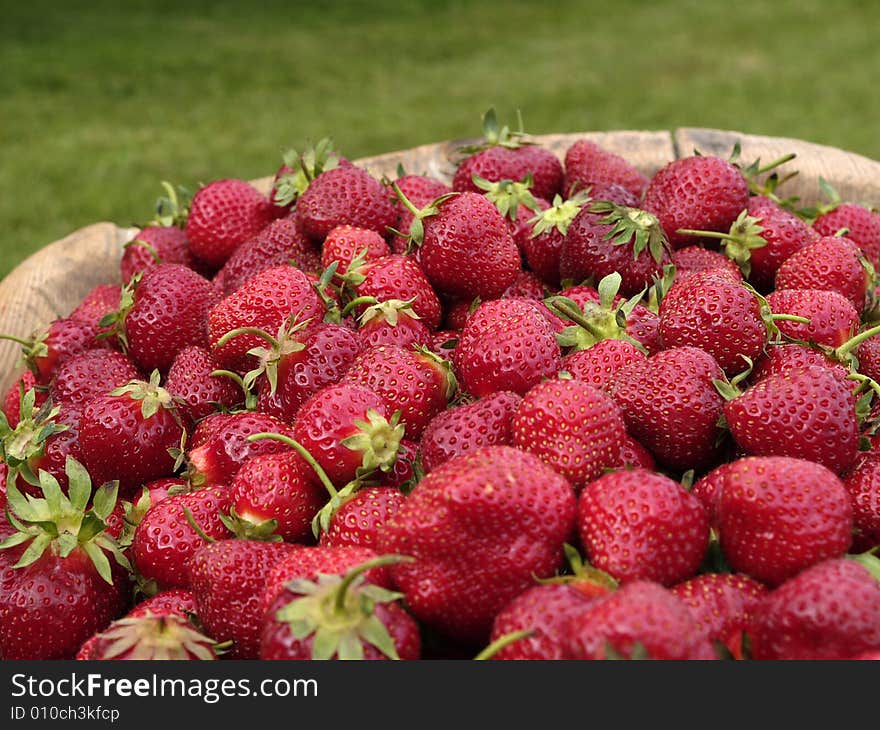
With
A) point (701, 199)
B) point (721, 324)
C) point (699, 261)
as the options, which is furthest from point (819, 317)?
point (701, 199)

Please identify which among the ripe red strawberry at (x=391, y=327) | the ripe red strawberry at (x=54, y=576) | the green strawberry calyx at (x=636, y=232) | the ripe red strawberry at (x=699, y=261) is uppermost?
the green strawberry calyx at (x=636, y=232)

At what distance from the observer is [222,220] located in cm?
204

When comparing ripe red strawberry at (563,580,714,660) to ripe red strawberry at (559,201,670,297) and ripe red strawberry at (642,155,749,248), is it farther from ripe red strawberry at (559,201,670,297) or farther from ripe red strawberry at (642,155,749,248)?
ripe red strawberry at (642,155,749,248)

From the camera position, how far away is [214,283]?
1.90 meters

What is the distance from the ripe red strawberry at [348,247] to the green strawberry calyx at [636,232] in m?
0.38

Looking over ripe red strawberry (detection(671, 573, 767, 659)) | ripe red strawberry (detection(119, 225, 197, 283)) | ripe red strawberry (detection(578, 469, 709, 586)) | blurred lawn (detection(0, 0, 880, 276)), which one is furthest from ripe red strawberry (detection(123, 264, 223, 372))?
blurred lawn (detection(0, 0, 880, 276))

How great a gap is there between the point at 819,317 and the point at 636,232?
32cm

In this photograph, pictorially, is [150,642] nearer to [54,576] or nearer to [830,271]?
[54,576]

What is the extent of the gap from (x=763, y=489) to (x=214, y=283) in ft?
3.73

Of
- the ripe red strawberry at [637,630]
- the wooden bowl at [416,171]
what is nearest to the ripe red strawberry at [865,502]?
the ripe red strawberry at [637,630]

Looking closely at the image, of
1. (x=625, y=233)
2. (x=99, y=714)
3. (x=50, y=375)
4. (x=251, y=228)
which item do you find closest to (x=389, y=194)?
(x=251, y=228)

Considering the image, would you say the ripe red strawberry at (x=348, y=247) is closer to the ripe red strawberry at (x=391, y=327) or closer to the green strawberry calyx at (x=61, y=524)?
the ripe red strawberry at (x=391, y=327)

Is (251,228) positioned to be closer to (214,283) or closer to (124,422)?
(214,283)

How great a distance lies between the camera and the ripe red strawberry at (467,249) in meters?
1.66
